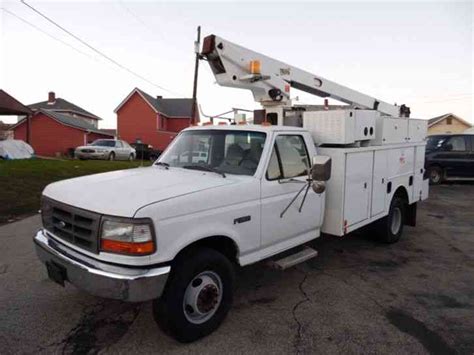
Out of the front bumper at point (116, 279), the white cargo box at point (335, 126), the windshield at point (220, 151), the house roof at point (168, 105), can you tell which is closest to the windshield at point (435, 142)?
the white cargo box at point (335, 126)

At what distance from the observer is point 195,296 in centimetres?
347

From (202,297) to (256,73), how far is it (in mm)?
3348

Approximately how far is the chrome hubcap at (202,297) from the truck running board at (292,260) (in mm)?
856

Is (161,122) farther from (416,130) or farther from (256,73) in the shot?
(256,73)

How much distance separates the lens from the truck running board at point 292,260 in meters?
4.25

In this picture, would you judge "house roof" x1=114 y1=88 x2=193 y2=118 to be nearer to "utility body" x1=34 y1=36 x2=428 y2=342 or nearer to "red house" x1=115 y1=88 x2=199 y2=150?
"red house" x1=115 y1=88 x2=199 y2=150

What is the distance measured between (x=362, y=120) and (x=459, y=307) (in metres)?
2.68

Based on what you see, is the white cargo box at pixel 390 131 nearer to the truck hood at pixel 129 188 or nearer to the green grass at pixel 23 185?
the truck hood at pixel 129 188

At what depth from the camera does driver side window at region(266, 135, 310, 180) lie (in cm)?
432

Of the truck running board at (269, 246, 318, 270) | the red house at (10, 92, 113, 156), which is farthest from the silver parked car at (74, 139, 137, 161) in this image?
the truck running board at (269, 246, 318, 270)

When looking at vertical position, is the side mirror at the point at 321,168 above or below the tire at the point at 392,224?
above

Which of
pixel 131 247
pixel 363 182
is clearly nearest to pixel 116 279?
pixel 131 247

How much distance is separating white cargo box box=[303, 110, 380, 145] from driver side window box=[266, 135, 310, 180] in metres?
0.50

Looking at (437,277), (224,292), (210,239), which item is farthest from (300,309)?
(437,277)
